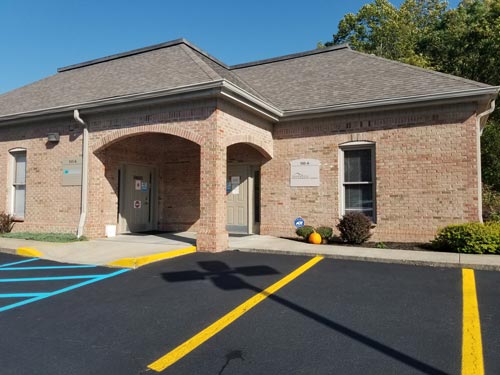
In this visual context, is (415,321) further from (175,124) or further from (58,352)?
(175,124)

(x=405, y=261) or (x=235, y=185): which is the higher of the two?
(x=235, y=185)

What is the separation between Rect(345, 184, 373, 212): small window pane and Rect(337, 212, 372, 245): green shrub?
90 cm

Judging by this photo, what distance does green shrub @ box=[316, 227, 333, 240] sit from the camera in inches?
402

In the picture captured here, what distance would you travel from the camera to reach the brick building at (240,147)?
9.34 m

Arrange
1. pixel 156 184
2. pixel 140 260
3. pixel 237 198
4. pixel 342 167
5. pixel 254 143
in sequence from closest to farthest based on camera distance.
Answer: pixel 140 260
pixel 254 143
pixel 342 167
pixel 237 198
pixel 156 184

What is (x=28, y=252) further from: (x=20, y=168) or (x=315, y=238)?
(x=315, y=238)

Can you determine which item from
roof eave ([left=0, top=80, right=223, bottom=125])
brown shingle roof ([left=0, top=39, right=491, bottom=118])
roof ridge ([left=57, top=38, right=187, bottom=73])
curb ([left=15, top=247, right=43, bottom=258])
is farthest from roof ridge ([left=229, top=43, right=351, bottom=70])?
curb ([left=15, top=247, right=43, bottom=258])

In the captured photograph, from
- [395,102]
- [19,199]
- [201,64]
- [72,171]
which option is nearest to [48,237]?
[72,171]

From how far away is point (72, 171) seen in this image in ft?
36.4

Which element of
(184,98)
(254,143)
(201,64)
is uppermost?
(201,64)

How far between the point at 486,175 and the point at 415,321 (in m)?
16.9

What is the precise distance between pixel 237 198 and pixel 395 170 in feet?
17.1

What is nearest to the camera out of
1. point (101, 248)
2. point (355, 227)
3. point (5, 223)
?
point (101, 248)

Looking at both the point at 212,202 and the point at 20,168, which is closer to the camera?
the point at 212,202
